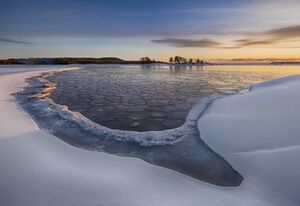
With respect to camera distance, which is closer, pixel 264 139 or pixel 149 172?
pixel 149 172

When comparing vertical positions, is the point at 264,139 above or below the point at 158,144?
above

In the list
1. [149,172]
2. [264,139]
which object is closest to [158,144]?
[149,172]

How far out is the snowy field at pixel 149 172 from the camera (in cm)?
230

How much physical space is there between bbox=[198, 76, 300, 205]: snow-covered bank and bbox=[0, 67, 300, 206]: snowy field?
11mm

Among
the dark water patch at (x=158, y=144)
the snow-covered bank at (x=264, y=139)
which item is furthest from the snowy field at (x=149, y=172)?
the dark water patch at (x=158, y=144)

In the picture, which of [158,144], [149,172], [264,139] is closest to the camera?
[149,172]

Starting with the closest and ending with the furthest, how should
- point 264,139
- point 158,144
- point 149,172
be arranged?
point 149,172
point 264,139
point 158,144

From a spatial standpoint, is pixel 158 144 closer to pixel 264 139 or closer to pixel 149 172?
pixel 149 172

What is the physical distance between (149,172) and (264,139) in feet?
5.72

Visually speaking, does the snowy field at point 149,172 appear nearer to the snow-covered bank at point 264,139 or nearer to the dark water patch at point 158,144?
the snow-covered bank at point 264,139

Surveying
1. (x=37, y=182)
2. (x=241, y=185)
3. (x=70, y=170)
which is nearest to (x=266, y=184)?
(x=241, y=185)

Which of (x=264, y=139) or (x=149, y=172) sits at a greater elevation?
(x=264, y=139)

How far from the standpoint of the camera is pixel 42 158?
313 centimetres

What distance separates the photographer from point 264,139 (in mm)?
3316
